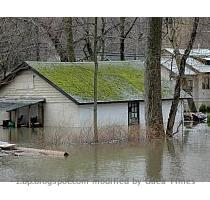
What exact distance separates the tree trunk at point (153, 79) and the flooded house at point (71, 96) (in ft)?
18.2

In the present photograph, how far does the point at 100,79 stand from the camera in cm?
2609

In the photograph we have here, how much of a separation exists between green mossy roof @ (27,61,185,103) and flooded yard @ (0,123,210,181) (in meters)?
6.96

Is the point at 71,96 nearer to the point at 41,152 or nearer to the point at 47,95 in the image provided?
the point at 47,95

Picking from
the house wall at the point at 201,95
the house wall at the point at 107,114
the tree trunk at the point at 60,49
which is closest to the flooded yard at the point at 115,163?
the house wall at the point at 107,114

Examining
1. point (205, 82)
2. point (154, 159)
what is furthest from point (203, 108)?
point (154, 159)

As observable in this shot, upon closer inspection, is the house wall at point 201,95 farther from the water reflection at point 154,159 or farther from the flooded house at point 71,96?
the water reflection at point 154,159

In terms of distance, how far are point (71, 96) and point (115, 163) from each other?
40.7 feet

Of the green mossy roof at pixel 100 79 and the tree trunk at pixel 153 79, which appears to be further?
the green mossy roof at pixel 100 79

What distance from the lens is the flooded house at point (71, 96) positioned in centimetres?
2427

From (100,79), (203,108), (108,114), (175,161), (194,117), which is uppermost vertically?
(100,79)

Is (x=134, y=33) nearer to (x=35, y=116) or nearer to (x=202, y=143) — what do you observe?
(x=35, y=116)

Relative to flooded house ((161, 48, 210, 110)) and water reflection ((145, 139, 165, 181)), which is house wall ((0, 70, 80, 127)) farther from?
flooded house ((161, 48, 210, 110))

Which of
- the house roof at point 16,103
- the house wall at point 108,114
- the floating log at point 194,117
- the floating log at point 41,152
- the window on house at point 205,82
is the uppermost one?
the window on house at point 205,82

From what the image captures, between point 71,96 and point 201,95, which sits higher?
point 71,96
